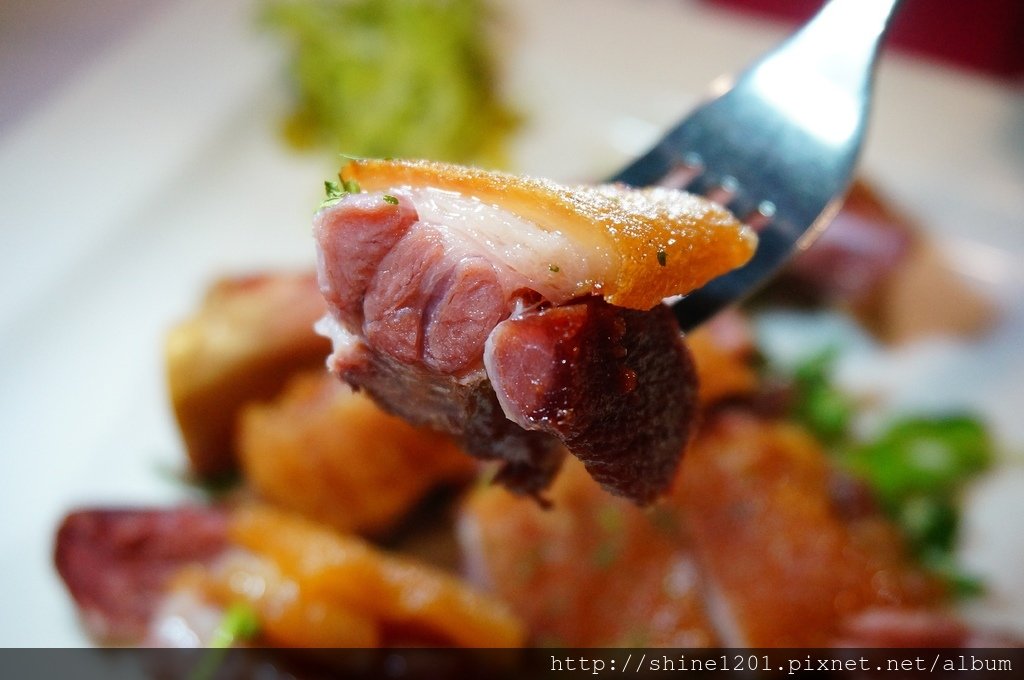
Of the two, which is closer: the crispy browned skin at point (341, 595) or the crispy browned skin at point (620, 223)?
the crispy browned skin at point (620, 223)

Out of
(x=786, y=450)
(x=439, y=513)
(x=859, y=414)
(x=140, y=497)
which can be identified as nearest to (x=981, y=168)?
(x=859, y=414)

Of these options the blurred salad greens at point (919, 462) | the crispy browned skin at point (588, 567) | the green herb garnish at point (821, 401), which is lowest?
the blurred salad greens at point (919, 462)

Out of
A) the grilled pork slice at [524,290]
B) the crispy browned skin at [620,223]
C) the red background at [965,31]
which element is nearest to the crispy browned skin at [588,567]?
the grilled pork slice at [524,290]

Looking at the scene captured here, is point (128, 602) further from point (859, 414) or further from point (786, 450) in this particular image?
point (859, 414)

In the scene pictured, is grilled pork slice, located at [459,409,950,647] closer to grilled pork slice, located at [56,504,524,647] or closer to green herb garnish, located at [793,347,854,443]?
grilled pork slice, located at [56,504,524,647]

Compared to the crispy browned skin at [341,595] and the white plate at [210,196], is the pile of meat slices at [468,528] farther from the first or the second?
the white plate at [210,196]

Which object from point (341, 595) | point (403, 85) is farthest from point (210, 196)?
point (341, 595)
